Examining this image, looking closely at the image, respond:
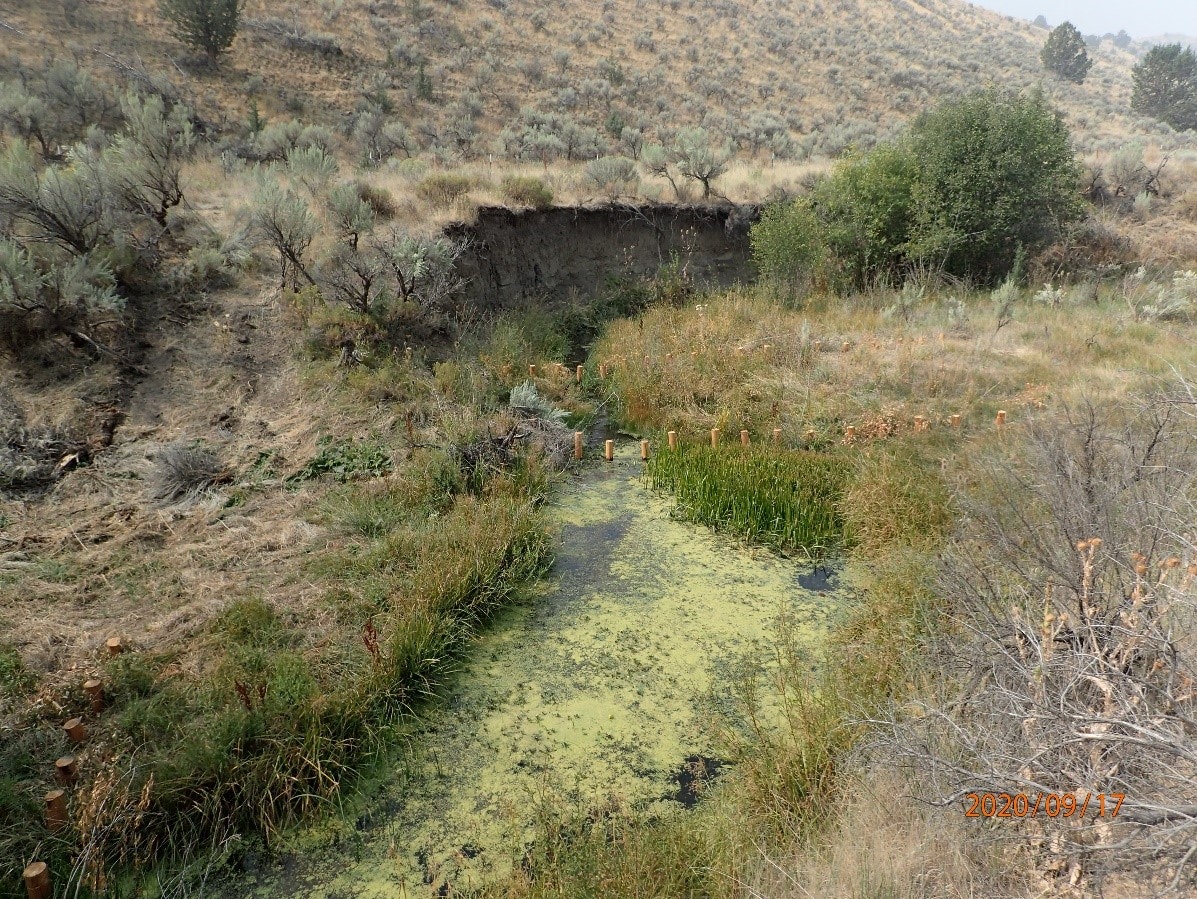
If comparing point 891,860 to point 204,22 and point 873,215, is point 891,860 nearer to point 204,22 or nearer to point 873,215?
point 873,215

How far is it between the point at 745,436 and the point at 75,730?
21.7 feet

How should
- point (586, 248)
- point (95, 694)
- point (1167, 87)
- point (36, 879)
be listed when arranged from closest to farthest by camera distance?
point (36, 879), point (95, 694), point (586, 248), point (1167, 87)

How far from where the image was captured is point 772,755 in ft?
12.7

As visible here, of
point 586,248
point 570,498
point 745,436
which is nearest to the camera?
point 570,498

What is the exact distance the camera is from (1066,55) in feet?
124

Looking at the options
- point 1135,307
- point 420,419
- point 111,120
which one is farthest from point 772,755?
point 111,120

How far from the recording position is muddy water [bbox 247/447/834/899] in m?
3.67

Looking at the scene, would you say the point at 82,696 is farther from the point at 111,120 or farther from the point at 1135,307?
the point at 111,120

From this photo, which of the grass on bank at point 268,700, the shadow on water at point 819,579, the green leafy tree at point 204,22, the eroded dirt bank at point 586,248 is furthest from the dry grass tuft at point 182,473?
the green leafy tree at point 204,22

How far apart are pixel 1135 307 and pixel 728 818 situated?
11275 millimetres

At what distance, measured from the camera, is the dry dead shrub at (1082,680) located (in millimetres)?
2127

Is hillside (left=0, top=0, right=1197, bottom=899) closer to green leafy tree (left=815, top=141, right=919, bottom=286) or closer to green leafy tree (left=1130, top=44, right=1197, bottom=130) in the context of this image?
green leafy tree (left=815, top=141, right=919, bottom=286)
